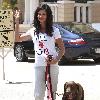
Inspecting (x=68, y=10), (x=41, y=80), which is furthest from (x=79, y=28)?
(x=68, y=10)

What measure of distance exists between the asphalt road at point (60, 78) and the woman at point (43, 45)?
292 centimetres

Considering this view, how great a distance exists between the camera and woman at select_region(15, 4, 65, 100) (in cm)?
565

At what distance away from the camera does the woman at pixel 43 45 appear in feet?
18.5

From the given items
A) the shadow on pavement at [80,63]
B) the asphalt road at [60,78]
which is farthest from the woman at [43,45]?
the shadow on pavement at [80,63]

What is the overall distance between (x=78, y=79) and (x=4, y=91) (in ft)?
6.95

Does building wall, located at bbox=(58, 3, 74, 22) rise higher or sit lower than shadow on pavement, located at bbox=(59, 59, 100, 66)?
higher

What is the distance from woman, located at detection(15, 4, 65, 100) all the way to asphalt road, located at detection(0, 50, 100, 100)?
2.92 metres

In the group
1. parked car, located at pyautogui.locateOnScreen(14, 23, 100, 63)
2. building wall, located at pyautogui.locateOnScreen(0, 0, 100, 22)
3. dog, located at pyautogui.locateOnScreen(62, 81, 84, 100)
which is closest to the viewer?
dog, located at pyautogui.locateOnScreen(62, 81, 84, 100)

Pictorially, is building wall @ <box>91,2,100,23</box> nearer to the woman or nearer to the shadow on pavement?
the shadow on pavement

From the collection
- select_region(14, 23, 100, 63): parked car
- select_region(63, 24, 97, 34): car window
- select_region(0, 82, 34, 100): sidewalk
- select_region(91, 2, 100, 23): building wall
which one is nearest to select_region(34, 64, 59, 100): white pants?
select_region(0, 82, 34, 100): sidewalk

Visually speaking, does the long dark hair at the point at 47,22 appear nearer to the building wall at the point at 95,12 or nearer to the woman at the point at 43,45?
the woman at the point at 43,45

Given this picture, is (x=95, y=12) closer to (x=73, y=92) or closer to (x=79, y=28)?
(x=79, y=28)

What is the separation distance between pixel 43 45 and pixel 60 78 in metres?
6.00

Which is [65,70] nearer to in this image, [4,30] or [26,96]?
[4,30]
